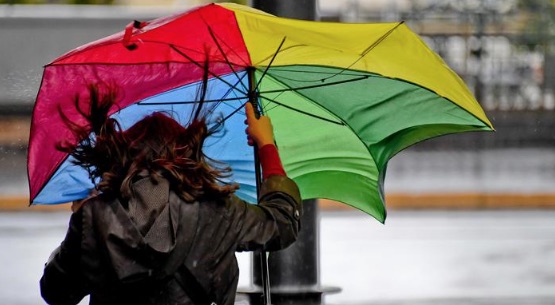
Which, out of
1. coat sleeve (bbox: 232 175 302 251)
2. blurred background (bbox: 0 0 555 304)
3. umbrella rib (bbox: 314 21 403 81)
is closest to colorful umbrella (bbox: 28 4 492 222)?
umbrella rib (bbox: 314 21 403 81)

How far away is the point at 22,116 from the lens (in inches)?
661

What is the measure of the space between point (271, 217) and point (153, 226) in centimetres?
32

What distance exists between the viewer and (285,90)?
3572 mm

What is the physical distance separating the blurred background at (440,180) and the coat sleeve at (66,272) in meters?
5.60

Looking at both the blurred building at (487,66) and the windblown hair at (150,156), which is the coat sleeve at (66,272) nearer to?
the windblown hair at (150,156)

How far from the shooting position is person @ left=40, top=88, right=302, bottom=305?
8.61 feet

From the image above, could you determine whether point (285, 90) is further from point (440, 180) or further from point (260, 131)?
point (440, 180)

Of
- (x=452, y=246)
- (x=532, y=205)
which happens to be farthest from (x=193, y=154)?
(x=532, y=205)

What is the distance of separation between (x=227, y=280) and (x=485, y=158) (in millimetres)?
13009

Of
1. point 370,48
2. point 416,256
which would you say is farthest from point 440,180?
point 370,48

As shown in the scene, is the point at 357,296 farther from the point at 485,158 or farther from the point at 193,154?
the point at 485,158

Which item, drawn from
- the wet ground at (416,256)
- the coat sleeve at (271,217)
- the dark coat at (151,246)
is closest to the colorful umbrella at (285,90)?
the coat sleeve at (271,217)

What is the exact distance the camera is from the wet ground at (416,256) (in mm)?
8672

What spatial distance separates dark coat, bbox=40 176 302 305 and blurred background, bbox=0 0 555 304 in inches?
223
